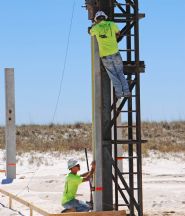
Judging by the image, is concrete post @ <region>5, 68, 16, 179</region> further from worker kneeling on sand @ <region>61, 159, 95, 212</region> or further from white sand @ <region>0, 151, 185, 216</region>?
worker kneeling on sand @ <region>61, 159, 95, 212</region>

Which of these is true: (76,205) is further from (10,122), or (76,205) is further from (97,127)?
(10,122)

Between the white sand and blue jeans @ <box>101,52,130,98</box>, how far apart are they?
3408 mm

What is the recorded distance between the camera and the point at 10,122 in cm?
2167

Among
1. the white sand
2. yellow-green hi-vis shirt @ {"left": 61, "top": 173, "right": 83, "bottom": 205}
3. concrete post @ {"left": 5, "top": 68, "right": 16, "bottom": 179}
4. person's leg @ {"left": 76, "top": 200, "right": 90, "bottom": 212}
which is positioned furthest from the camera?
concrete post @ {"left": 5, "top": 68, "right": 16, "bottom": 179}

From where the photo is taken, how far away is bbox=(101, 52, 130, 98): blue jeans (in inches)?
465

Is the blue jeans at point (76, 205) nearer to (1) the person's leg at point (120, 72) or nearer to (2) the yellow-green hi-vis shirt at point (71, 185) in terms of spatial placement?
(2) the yellow-green hi-vis shirt at point (71, 185)

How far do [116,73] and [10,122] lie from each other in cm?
1043

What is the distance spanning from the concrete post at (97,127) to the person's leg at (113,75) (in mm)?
274

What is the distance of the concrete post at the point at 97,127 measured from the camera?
1199cm

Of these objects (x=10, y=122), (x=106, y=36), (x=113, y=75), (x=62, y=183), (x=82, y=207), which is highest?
(x=106, y=36)

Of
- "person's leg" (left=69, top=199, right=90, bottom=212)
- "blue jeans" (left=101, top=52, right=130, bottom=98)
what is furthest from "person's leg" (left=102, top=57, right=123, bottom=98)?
"person's leg" (left=69, top=199, right=90, bottom=212)

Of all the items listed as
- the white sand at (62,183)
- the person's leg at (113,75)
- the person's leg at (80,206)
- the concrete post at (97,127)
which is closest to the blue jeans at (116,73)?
the person's leg at (113,75)

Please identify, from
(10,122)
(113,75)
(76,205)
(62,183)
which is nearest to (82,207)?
(76,205)

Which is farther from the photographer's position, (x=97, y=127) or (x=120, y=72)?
(x=97, y=127)
